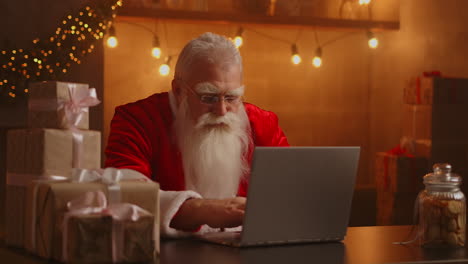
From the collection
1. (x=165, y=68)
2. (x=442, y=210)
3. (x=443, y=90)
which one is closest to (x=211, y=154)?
(x=442, y=210)

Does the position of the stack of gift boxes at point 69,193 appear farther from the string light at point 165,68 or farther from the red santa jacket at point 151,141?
the string light at point 165,68

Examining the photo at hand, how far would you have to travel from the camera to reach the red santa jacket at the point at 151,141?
99.0 inches

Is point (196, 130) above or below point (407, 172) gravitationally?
above

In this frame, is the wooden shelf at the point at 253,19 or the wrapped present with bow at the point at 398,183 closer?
the wrapped present with bow at the point at 398,183

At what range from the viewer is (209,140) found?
257 cm

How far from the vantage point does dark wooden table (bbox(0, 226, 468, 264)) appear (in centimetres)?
160

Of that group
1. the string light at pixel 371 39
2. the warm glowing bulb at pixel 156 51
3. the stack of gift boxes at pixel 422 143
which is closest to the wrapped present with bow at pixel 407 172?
the stack of gift boxes at pixel 422 143

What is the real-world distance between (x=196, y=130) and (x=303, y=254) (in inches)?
37.2

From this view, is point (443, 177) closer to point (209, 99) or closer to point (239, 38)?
point (209, 99)

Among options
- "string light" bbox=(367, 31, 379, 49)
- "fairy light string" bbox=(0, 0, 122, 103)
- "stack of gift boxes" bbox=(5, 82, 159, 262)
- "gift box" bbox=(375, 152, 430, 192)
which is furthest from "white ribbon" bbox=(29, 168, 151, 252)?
"string light" bbox=(367, 31, 379, 49)

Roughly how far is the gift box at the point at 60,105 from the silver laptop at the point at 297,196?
0.37m

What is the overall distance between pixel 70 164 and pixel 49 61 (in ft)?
9.62

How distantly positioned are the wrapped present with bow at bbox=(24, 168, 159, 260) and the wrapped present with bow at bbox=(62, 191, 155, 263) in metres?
0.03

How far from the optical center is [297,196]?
1.76 metres
